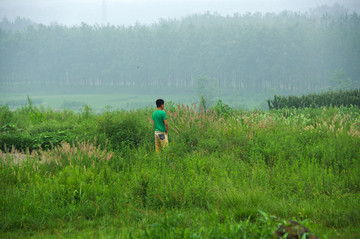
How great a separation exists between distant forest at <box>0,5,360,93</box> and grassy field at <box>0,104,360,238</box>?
3209 inches

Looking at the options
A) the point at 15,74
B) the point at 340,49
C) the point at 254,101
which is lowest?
the point at 254,101

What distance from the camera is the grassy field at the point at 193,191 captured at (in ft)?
14.2

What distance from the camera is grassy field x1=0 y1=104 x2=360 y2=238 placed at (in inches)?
170

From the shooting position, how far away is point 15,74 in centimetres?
10412

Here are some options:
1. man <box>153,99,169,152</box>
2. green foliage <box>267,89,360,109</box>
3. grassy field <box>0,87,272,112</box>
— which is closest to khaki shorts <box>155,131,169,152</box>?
man <box>153,99,169,152</box>

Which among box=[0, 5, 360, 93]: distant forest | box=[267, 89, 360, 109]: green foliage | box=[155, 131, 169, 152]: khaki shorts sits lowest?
box=[155, 131, 169, 152]: khaki shorts

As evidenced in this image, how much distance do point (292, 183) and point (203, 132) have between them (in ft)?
14.0

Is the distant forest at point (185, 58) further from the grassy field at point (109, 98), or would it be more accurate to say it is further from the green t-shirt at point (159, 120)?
the green t-shirt at point (159, 120)

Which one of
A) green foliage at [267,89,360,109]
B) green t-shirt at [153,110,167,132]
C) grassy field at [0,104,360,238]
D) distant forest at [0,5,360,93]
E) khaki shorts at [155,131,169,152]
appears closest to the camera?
grassy field at [0,104,360,238]

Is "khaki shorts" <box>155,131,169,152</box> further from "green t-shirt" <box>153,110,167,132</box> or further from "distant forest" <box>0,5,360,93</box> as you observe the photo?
"distant forest" <box>0,5,360,93</box>

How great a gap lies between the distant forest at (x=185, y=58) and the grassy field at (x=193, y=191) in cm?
8151

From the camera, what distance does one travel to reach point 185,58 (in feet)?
325

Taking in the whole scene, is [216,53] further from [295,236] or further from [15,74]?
[295,236]

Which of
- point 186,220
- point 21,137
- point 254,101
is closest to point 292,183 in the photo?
point 186,220
